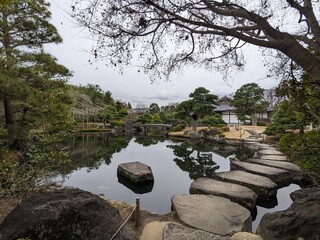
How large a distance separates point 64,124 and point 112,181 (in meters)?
3.38

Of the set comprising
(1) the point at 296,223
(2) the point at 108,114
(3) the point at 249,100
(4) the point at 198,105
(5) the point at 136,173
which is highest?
(3) the point at 249,100

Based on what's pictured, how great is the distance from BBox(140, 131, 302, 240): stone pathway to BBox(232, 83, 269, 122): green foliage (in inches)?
667

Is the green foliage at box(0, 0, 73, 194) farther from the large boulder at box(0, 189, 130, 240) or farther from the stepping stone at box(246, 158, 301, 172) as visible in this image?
the stepping stone at box(246, 158, 301, 172)

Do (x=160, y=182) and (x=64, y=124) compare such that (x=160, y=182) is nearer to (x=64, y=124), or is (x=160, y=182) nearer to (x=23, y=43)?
(x=64, y=124)

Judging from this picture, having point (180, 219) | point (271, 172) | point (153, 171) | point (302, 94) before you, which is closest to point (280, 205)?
point (271, 172)

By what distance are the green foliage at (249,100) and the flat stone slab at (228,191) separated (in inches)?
766

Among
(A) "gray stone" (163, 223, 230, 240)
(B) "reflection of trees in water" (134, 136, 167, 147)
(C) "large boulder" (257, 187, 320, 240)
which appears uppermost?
(C) "large boulder" (257, 187, 320, 240)

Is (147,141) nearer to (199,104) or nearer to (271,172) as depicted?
(199,104)

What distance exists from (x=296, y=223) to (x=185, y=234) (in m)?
1.41

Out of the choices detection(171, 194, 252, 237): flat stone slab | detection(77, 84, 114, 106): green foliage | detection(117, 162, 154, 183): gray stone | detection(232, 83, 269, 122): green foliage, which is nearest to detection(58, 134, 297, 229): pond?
detection(117, 162, 154, 183): gray stone

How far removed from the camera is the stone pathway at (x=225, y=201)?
130 inches

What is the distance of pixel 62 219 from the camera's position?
2.33 metres

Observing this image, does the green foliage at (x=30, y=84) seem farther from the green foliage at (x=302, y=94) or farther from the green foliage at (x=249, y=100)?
the green foliage at (x=249, y=100)

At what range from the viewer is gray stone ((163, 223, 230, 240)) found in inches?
118
